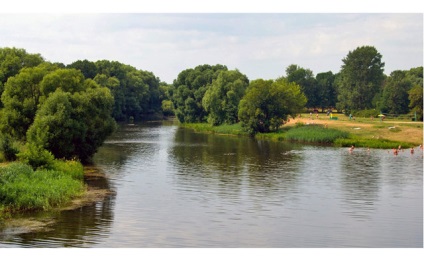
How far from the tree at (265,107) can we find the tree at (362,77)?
37.0 meters

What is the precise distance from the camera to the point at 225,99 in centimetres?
12044

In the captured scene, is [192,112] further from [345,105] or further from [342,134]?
[342,134]

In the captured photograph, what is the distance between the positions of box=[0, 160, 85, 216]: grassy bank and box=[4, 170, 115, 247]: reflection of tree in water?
1.60 meters

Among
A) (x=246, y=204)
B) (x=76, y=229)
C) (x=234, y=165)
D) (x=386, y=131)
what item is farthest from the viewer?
(x=386, y=131)

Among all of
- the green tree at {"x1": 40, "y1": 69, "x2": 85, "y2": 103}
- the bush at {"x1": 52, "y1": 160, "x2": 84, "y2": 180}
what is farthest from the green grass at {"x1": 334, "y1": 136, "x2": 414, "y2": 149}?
the bush at {"x1": 52, "y1": 160, "x2": 84, "y2": 180}

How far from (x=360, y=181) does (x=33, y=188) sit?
29.8 meters

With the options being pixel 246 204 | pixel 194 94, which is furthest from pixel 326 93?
pixel 246 204

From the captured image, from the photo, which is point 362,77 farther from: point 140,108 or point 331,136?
point 140,108

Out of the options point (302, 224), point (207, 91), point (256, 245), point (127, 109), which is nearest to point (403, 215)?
point (302, 224)

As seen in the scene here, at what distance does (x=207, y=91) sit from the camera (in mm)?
125812

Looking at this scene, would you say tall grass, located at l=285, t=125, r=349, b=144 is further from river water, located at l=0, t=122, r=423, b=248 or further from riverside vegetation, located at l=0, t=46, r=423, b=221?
river water, located at l=0, t=122, r=423, b=248

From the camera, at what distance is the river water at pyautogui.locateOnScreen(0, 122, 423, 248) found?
30.8 meters

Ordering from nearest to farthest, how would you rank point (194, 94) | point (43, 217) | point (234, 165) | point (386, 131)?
point (43, 217), point (234, 165), point (386, 131), point (194, 94)

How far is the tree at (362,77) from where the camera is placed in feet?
455
